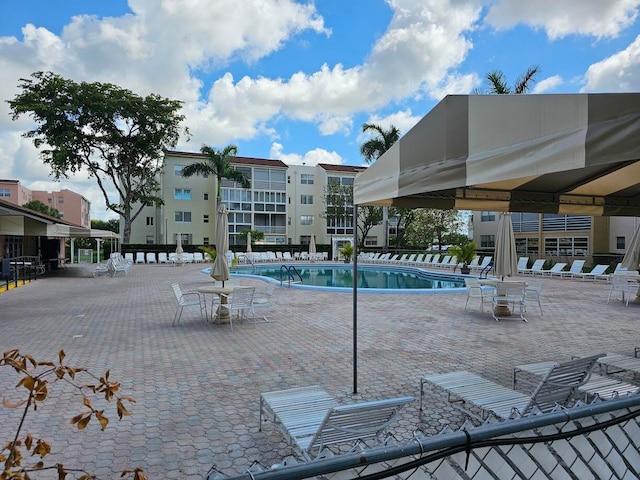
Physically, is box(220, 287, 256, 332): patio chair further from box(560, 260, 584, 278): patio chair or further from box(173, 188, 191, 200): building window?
box(173, 188, 191, 200): building window

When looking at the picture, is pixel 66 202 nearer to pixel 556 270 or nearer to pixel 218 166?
pixel 218 166

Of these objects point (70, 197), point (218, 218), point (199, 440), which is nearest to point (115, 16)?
point (218, 218)

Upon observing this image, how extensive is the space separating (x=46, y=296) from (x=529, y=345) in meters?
13.8

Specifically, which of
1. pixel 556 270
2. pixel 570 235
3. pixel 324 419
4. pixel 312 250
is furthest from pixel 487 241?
pixel 324 419

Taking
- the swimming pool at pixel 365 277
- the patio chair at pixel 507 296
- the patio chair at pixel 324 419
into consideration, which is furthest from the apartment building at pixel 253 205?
the patio chair at pixel 324 419

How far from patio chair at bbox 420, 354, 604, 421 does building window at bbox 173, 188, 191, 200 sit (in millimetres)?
43386

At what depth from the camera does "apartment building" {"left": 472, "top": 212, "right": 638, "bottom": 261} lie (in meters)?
28.2

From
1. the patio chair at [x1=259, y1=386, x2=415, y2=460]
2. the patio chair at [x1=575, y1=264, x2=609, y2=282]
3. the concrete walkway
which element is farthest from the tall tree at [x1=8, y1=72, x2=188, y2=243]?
the patio chair at [x1=259, y1=386, x2=415, y2=460]

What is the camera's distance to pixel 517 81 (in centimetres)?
2406

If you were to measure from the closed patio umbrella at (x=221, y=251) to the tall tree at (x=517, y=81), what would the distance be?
1993 cm

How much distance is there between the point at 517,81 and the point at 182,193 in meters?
33.2

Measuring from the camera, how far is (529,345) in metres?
7.27

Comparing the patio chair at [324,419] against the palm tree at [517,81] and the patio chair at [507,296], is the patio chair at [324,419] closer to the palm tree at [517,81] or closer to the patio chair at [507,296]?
the patio chair at [507,296]

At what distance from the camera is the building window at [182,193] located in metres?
44.2
